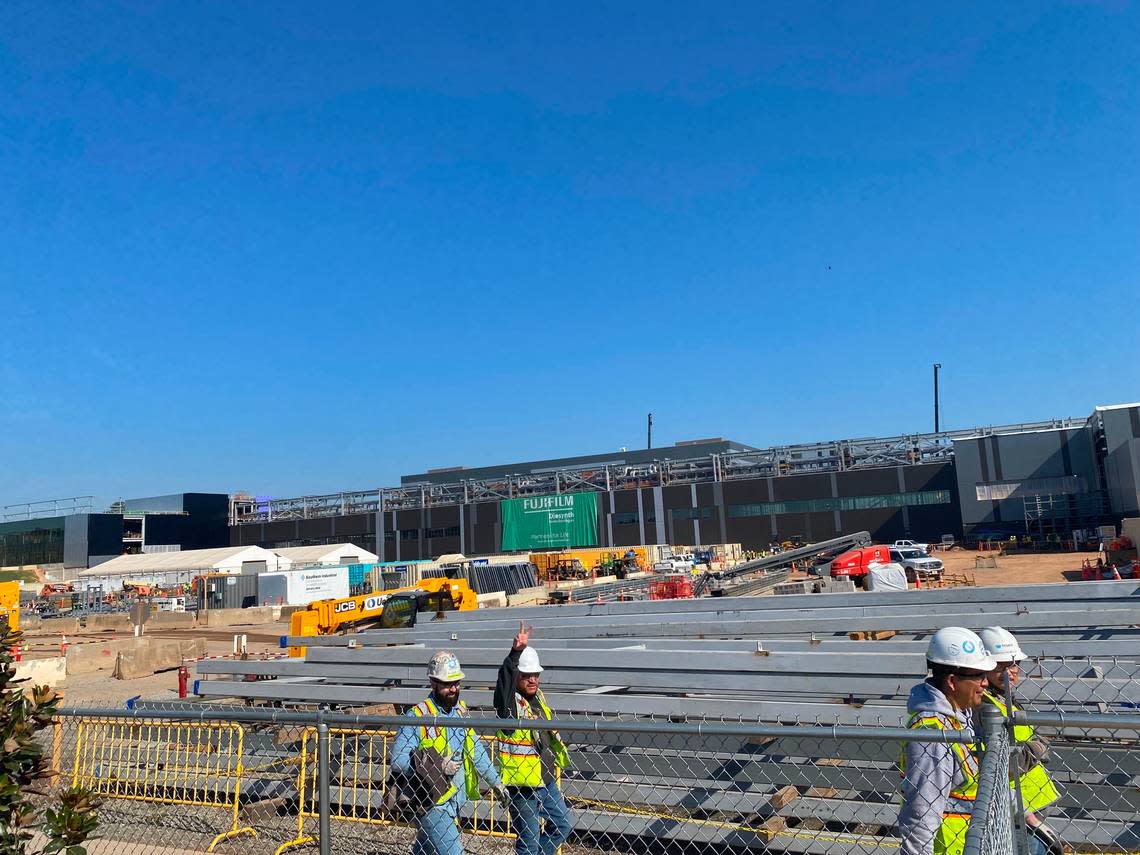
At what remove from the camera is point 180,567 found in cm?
5856

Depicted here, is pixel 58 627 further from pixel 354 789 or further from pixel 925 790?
pixel 925 790

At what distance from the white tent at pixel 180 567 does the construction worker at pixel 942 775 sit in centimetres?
5442

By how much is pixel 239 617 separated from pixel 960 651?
38.0m

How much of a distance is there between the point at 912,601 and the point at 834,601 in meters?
0.96

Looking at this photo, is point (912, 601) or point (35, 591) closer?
point (912, 601)

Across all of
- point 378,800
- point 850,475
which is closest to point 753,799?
point 378,800

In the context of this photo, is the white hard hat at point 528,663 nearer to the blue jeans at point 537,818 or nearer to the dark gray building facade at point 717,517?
the blue jeans at point 537,818

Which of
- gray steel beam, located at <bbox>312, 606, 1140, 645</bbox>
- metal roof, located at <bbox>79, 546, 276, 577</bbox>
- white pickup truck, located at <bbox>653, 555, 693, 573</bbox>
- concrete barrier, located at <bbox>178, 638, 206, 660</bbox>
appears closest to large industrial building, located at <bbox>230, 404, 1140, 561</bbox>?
metal roof, located at <bbox>79, 546, 276, 577</bbox>

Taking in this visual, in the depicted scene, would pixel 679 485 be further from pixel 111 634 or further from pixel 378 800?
pixel 378 800

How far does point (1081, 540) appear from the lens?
47.1 m

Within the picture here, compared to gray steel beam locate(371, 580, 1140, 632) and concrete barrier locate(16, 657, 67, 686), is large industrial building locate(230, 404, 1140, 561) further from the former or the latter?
concrete barrier locate(16, 657, 67, 686)

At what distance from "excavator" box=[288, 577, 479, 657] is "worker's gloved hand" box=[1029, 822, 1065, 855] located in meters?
15.8

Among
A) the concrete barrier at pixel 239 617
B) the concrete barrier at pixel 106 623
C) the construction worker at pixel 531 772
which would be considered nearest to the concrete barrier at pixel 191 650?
the concrete barrier at pixel 239 617

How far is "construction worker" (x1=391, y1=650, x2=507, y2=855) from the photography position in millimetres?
4391
